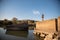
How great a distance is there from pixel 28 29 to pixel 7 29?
103 inches

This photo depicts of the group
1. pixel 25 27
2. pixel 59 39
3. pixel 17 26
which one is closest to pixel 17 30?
pixel 17 26

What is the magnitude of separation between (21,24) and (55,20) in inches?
334

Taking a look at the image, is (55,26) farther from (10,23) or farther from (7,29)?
(7,29)

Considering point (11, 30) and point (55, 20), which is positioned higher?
point (55, 20)

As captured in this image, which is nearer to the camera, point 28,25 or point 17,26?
point 28,25

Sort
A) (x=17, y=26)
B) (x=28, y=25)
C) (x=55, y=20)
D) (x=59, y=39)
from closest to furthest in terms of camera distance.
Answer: (x=59, y=39)
(x=55, y=20)
(x=28, y=25)
(x=17, y=26)

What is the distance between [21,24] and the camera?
41.2ft

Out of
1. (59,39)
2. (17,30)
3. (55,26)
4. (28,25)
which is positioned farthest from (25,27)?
(59,39)

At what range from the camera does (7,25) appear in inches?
496

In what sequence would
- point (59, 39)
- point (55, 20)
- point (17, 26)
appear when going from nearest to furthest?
point (59, 39)
point (55, 20)
point (17, 26)

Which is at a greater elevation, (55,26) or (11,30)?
(55,26)

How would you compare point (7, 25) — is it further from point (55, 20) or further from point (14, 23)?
point (55, 20)

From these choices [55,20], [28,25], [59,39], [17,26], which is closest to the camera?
[59,39]

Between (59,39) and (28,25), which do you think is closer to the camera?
(59,39)
